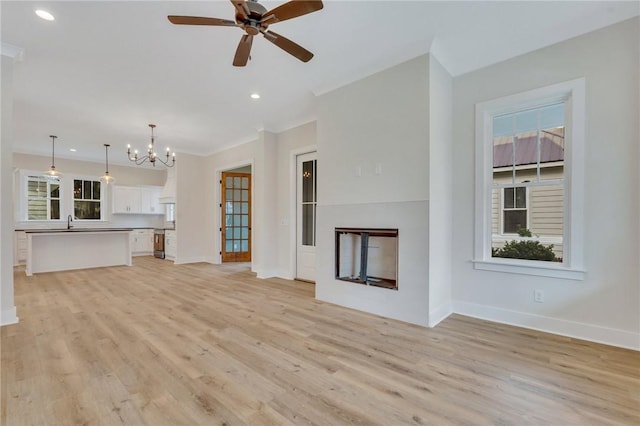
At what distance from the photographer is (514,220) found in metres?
3.24

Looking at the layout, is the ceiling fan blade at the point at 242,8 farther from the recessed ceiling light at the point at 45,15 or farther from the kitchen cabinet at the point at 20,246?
the kitchen cabinet at the point at 20,246

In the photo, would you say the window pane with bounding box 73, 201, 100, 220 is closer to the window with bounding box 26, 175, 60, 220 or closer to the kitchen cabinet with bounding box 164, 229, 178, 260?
the window with bounding box 26, 175, 60, 220

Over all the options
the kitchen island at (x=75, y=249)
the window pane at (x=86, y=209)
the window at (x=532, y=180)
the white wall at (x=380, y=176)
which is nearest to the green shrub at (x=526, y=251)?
the window at (x=532, y=180)

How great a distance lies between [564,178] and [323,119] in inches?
110

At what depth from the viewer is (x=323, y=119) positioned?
3.95 m

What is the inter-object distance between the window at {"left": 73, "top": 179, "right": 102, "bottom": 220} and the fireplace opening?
Result: 27.4ft

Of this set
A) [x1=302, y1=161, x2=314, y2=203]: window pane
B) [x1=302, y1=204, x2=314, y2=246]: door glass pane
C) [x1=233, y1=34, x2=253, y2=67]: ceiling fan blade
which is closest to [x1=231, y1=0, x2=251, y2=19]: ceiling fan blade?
[x1=233, y1=34, x2=253, y2=67]: ceiling fan blade

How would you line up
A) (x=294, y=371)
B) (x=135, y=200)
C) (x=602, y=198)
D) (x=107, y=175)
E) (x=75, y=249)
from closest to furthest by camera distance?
(x=294, y=371) → (x=602, y=198) → (x=75, y=249) → (x=107, y=175) → (x=135, y=200)

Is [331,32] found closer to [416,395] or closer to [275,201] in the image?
[416,395]

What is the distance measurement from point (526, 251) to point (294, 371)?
2781mm

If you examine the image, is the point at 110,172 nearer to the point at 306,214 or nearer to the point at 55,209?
the point at 55,209

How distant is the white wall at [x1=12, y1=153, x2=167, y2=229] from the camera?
7277 millimetres

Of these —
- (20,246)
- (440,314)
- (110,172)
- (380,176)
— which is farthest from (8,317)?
(110,172)

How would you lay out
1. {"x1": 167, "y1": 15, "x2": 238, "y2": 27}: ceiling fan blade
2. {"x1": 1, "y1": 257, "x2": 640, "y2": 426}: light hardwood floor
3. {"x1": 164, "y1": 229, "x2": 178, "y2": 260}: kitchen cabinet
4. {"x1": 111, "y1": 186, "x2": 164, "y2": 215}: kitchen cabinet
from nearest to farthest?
{"x1": 1, "y1": 257, "x2": 640, "y2": 426}: light hardwood floor → {"x1": 167, "y1": 15, "x2": 238, "y2": 27}: ceiling fan blade → {"x1": 164, "y1": 229, "x2": 178, "y2": 260}: kitchen cabinet → {"x1": 111, "y1": 186, "x2": 164, "y2": 215}: kitchen cabinet
